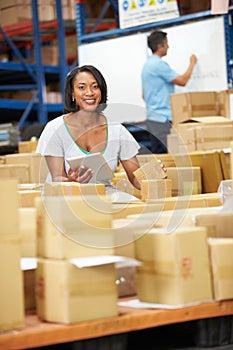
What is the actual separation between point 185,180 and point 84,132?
117cm

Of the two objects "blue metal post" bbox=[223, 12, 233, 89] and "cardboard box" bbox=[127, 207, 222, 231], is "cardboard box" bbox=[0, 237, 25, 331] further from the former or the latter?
"blue metal post" bbox=[223, 12, 233, 89]

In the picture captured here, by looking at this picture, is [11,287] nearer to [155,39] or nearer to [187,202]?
[187,202]

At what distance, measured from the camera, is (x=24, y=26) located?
13.4m

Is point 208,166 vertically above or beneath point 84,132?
beneath

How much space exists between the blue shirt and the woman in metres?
3.97

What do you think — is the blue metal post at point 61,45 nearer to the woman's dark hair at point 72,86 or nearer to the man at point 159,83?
the man at point 159,83

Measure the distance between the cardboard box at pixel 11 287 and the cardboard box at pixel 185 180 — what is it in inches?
96.8

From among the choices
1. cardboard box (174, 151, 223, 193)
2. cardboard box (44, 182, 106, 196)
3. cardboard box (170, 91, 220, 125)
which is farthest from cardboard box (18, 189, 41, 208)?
cardboard box (170, 91, 220, 125)

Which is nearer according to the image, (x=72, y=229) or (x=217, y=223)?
(x=72, y=229)

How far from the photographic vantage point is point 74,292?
10.6 ft

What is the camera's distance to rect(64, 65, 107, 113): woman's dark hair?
522 cm

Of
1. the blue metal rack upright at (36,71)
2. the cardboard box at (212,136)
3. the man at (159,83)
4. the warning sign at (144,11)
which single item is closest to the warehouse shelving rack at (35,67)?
the blue metal rack upright at (36,71)

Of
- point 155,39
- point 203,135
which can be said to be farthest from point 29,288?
point 155,39

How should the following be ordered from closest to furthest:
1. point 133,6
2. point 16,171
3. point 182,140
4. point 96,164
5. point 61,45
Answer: point 96,164
point 16,171
point 182,140
point 133,6
point 61,45
